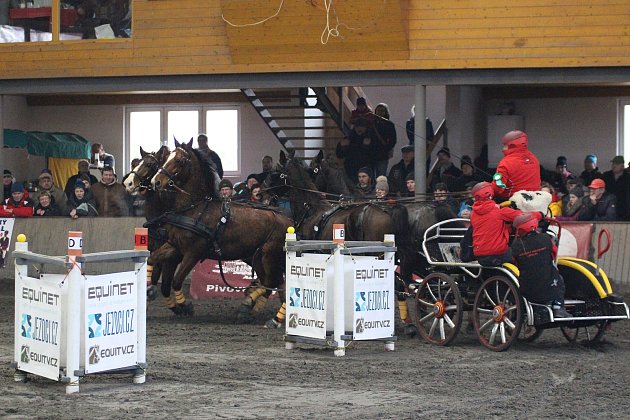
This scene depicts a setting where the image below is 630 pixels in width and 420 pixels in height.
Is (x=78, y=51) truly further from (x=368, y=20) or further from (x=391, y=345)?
(x=391, y=345)

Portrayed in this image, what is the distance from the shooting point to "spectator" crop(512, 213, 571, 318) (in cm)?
1245

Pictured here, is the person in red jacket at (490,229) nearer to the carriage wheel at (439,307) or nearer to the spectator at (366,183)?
the carriage wheel at (439,307)

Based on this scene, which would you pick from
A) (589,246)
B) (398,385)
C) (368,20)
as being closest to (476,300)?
(398,385)

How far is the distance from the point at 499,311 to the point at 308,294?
2040 mm

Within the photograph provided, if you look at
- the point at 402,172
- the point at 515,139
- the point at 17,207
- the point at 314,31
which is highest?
the point at 314,31

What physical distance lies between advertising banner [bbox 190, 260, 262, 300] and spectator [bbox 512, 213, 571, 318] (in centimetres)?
728

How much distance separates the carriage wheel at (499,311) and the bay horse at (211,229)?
12.1 feet

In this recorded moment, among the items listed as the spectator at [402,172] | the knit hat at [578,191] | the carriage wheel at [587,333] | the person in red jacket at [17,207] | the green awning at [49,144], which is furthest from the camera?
the green awning at [49,144]

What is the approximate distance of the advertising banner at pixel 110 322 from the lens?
984cm

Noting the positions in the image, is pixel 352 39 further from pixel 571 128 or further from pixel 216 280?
pixel 571 128

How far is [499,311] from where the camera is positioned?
12766mm

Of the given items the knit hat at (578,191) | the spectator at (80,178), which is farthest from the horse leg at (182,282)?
the knit hat at (578,191)

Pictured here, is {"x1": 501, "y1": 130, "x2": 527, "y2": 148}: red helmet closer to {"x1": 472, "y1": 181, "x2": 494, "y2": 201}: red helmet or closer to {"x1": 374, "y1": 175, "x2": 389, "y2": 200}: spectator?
{"x1": 472, "y1": 181, "x2": 494, "y2": 201}: red helmet

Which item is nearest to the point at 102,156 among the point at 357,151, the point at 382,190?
the point at 357,151
